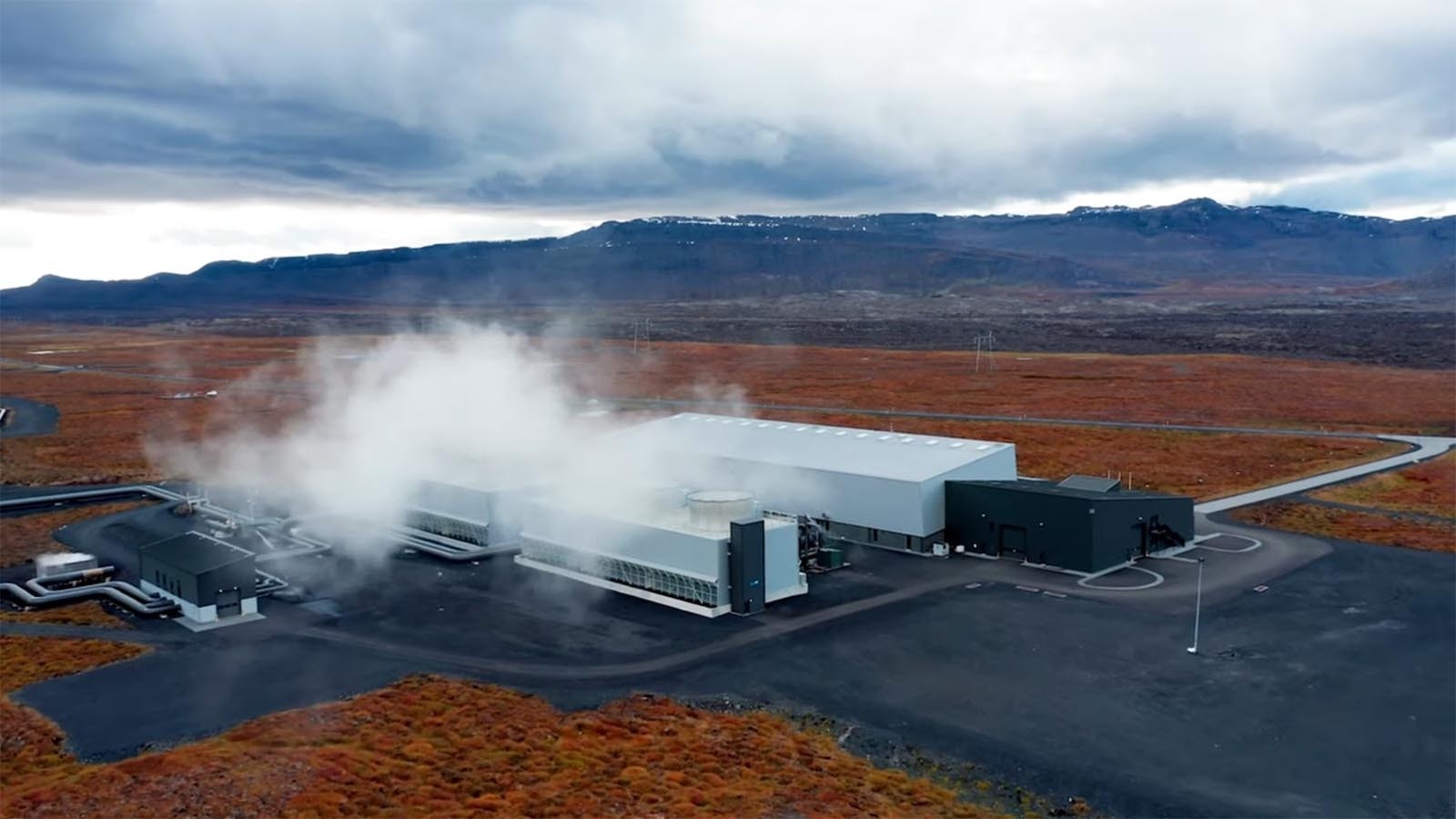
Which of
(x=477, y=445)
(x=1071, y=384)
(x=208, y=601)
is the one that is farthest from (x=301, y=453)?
(x=1071, y=384)

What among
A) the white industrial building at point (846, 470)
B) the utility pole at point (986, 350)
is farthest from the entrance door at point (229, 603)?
the utility pole at point (986, 350)

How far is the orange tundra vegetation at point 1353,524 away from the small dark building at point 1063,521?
792 cm

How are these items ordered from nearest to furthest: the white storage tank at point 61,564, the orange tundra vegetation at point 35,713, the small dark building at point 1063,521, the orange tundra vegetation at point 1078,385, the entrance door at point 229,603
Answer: the orange tundra vegetation at point 35,713, the entrance door at point 229,603, the small dark building at point 1063,521, the white storage tank at point 61,564, the orange tundra vegetation at point 1078,385

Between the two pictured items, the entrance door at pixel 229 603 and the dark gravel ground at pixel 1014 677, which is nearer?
the dark gravel ground at pixel 1014 677

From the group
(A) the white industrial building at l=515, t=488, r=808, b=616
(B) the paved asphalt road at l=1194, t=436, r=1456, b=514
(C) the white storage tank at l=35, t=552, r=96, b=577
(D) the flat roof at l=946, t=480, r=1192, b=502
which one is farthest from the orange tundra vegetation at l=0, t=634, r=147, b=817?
(B) the paved asphalt road at l=1194, t=436, r=1456, b=514

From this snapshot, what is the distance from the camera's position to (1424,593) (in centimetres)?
3825

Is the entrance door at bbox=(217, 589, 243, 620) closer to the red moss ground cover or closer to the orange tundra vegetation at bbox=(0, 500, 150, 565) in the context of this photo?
the orange tundra vegetation at bbox=(0, 500, 150, 565)

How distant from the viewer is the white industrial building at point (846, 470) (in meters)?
45.0

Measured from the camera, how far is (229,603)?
3656cm

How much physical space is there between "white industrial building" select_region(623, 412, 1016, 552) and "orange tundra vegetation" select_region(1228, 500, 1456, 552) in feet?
43.2

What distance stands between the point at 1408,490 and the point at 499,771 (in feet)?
178

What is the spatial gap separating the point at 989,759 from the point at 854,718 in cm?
397

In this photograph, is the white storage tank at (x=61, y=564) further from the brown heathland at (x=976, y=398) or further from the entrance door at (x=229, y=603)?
the brown heathland at (x=976, y=398)

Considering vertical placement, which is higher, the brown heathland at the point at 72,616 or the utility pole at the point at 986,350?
the utility pole at the point at 986,350
